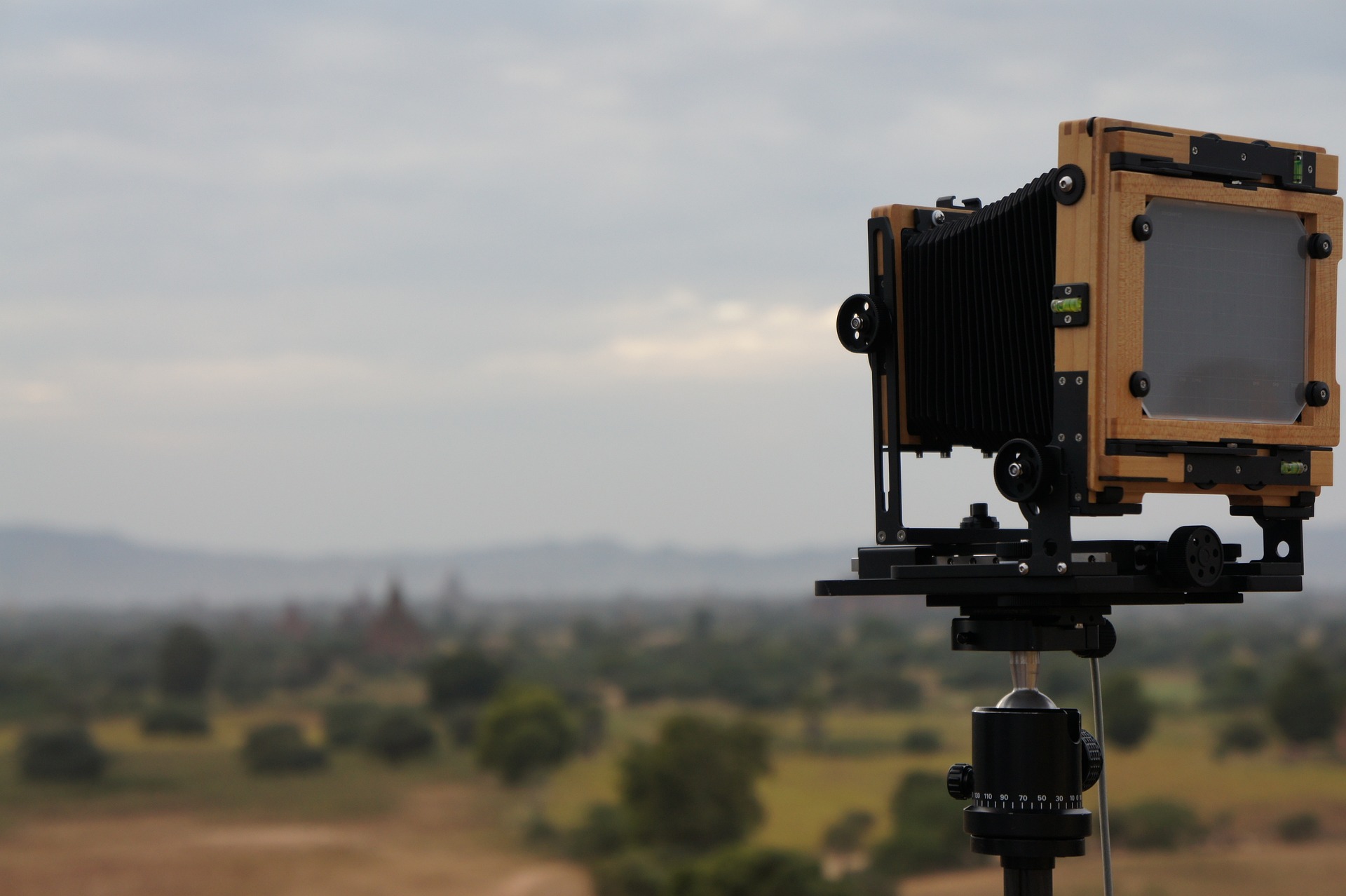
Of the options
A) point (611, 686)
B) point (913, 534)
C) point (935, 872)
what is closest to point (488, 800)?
point (935, 872)

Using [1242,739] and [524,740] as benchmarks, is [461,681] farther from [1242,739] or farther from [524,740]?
[1242,739]

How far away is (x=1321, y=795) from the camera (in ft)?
199

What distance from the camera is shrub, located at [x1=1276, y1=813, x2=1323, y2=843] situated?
5494 centimetres

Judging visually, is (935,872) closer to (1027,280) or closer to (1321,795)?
(1321,795)

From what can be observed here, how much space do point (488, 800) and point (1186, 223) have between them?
6468 cm

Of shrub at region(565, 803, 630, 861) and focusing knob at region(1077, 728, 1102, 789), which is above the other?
focusing knob at region(1077, 728, 1102, 789)

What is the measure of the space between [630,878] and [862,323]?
4796 centimetres

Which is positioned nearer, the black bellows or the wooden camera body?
the wooden camera body

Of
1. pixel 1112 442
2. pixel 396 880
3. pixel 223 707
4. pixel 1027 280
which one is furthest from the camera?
pixel 223 707

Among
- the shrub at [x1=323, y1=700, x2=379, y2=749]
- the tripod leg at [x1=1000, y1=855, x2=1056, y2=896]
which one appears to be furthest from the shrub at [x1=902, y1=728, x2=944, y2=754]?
the tripod leg at [x1=1000, y1=855, x2=1056, y2=896]

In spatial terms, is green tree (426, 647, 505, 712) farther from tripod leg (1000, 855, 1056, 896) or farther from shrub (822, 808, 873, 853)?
tripod leg (1000, 855, 1056, 896)

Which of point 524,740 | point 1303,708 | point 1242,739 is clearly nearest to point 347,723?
point 524,740

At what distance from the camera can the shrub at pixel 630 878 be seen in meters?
50.2

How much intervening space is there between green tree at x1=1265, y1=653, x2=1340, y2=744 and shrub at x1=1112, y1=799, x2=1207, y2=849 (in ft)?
36.1
